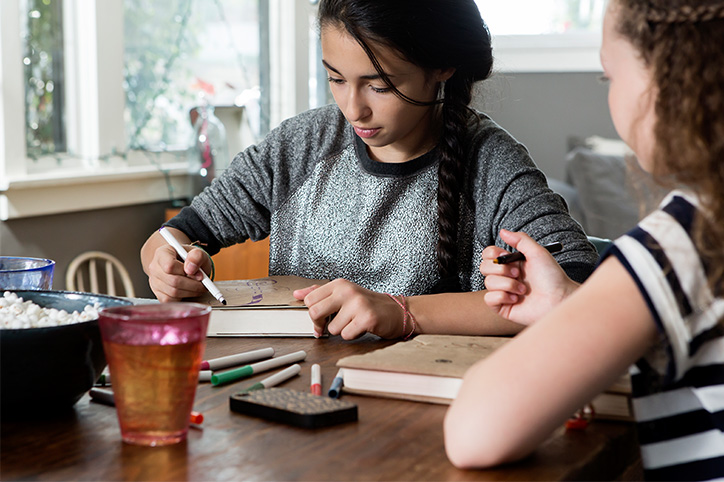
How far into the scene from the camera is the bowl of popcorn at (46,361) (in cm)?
75

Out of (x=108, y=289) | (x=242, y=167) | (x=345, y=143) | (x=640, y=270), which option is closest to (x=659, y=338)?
(x=640, y=270)

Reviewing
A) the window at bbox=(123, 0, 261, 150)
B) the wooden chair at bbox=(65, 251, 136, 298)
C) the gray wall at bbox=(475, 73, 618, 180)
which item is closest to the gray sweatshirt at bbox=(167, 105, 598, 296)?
the wooden chair at bbox=(65, 251, 136, 298)

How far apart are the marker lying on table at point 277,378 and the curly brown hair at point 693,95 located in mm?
485

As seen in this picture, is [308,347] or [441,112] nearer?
[308,347]

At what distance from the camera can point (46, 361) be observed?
2.51 ft

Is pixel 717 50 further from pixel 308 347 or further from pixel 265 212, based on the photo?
pixel 265 212

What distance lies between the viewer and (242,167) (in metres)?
1.68

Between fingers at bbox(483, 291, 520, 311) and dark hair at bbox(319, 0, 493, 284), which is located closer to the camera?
fingers at bbox(483, 291, 520, 311)

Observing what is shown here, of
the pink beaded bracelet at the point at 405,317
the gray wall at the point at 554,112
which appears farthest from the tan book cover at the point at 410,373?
the gray wall at the point at 554,112

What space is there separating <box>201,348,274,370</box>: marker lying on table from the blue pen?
139mm

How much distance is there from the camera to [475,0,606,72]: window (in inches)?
173

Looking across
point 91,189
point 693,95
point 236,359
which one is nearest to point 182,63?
point 91,189

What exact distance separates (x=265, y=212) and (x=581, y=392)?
115cm

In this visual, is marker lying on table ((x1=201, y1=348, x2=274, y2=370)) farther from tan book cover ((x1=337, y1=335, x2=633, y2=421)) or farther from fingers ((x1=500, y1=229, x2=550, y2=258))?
fingers ((x1=500, y1=229, x2=550, y2=258))
